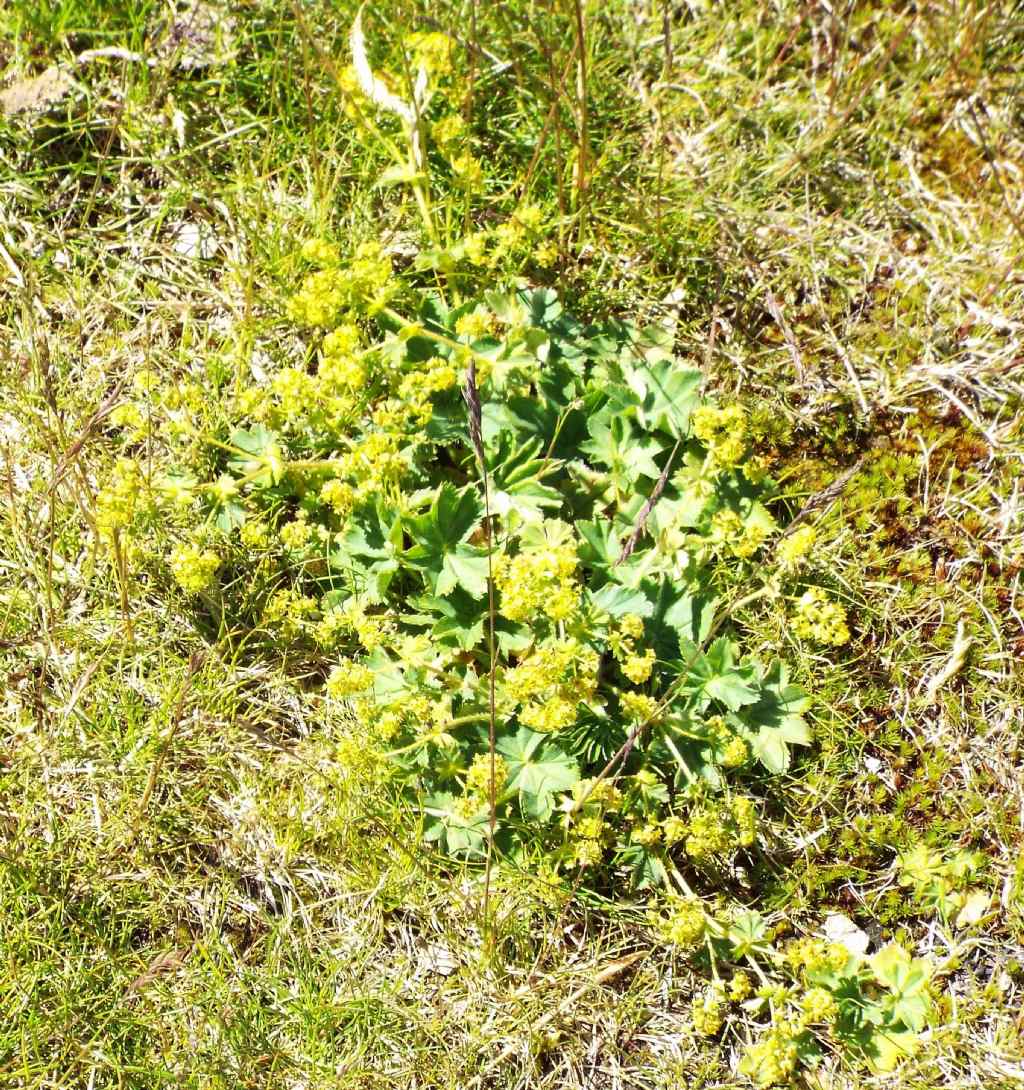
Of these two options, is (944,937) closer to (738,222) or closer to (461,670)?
(461,670)

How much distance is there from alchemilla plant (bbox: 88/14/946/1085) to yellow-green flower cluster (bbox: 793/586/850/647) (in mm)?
17

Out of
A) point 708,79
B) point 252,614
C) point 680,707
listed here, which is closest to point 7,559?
point 252,614

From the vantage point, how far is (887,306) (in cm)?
385

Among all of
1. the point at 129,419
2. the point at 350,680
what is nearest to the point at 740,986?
the point at 350,680

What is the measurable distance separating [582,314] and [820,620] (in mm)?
1442

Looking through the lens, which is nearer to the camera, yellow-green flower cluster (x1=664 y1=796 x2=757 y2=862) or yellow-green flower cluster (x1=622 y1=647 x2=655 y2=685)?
yellow-green flower cluster (x1=622 y1=647 x2=655 y2=685)

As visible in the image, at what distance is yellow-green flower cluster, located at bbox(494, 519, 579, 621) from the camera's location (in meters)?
2.90

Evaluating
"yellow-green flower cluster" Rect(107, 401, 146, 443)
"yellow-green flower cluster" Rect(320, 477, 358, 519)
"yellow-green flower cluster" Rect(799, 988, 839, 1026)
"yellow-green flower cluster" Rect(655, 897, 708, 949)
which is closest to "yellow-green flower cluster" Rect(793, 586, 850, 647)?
"yellow-green flower cluster" Rect(655, 897, 708, 949)

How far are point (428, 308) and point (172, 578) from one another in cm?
130

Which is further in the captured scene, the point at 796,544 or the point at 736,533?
the point at 736,533

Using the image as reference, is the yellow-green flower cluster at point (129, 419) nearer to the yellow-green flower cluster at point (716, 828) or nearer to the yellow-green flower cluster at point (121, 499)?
the yellow-green flower cluster at point (121, 499)

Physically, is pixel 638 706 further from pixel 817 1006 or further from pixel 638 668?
pixel 817 1006

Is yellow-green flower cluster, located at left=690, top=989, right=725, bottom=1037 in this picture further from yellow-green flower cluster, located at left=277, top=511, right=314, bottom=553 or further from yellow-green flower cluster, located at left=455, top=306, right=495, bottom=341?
yellow-green flower cluster, located at left=455, top=306, right=495, bottom=341

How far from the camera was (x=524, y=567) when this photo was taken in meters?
2.92
